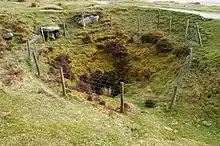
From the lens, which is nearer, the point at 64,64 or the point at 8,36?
the point at 64,64

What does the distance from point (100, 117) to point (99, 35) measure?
24.2 m

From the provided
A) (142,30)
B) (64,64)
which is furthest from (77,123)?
(142,30)

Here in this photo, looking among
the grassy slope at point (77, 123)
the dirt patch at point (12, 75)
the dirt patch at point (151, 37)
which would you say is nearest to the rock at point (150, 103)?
the grassy slope at point (77, 123)

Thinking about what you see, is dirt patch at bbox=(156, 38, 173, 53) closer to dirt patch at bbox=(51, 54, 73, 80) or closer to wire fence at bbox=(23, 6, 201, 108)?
wire fence at bbox=(23, 6, 201, 108)

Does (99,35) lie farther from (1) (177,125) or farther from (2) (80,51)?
(1) (177,125)

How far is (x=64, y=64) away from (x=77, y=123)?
17.7 m

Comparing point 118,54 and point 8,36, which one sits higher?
point 8,36

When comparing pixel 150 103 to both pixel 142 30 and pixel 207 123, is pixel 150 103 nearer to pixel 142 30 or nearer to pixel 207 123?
pixel 207 123

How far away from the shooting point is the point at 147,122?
104 feet

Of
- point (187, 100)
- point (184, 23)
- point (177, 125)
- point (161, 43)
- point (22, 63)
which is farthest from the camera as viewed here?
point (184, 23)

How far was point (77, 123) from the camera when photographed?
1133 inches

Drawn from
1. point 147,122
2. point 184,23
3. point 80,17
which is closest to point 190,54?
point 184,23

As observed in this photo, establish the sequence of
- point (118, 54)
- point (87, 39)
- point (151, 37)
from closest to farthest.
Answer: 1. point (118, 54)
2. point (151, 37)
3. point (87, 39)

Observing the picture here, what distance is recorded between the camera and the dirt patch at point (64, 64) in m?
A: 43.9
